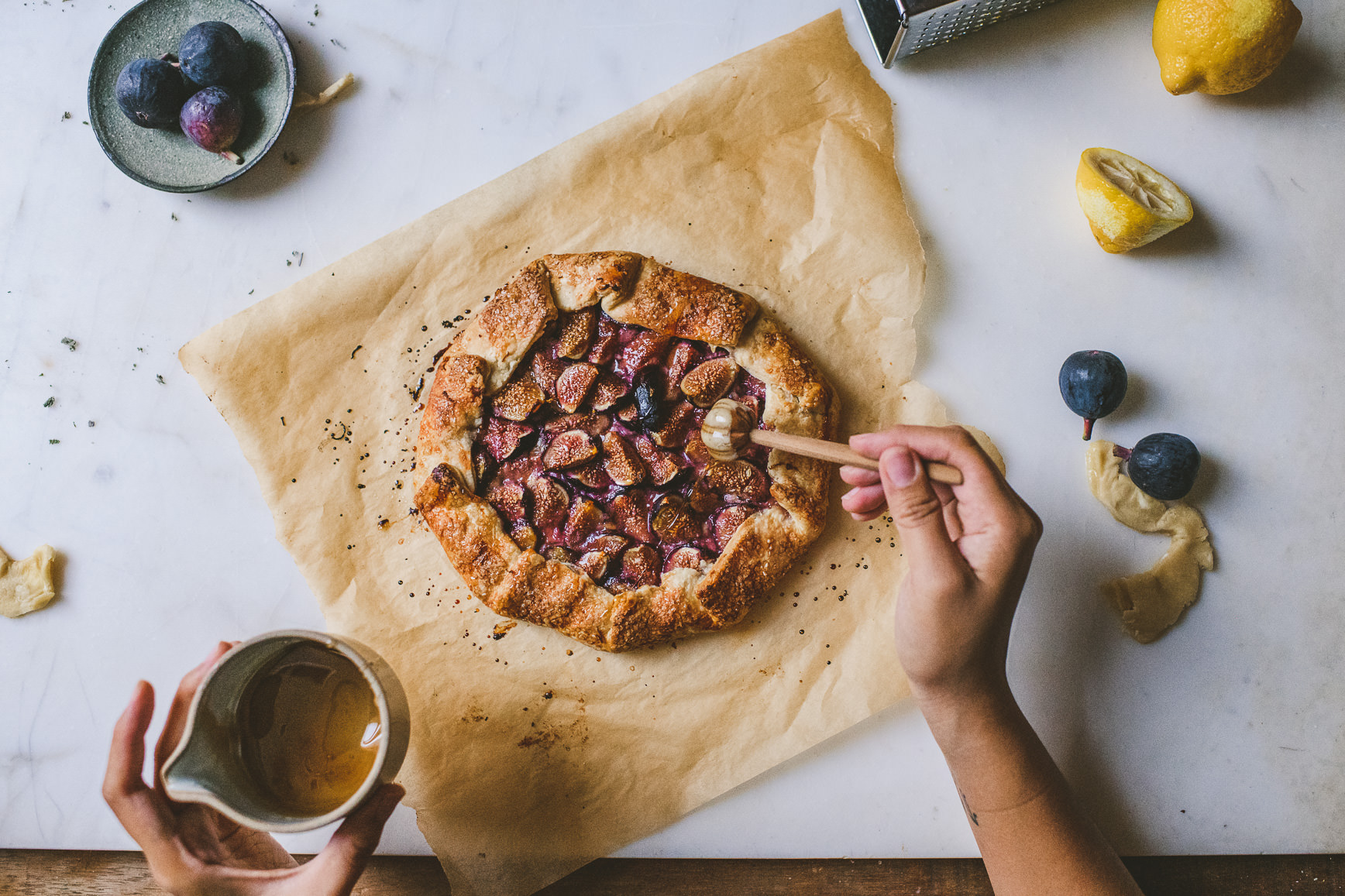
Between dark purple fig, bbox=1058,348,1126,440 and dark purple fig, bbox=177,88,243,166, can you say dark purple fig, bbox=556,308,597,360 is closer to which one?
dark purple fig, bbox=177,88,243,166

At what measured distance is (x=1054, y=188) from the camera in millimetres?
2596

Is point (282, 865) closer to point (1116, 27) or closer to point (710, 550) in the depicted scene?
point (710, 550)

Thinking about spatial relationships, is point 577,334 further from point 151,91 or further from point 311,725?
point 151,91

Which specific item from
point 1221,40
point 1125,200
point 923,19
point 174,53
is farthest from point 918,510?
point 174,53

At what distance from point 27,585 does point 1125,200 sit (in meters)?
3.54

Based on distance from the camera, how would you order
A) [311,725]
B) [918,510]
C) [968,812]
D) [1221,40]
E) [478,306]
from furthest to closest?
1. [478,306]
2. [1221,40]
3. [968,812]
4. [311,725]
5. [918,510]

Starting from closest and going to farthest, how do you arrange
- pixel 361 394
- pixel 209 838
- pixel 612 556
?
1. pixel 209 838
2. pixel 612 556
3. pixel 361 394

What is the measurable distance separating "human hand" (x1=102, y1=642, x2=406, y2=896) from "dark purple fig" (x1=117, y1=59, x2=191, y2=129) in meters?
1.59

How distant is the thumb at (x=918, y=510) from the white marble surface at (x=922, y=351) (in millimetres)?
708

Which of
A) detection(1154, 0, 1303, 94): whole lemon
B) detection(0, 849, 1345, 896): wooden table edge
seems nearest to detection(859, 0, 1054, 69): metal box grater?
detection(1154, 0, 1303, 94): whole lemon

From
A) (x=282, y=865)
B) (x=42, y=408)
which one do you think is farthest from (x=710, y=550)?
(x=42, y=408)

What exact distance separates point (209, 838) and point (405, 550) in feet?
2.93

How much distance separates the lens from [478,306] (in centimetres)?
257

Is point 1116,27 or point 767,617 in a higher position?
point 1116,27
